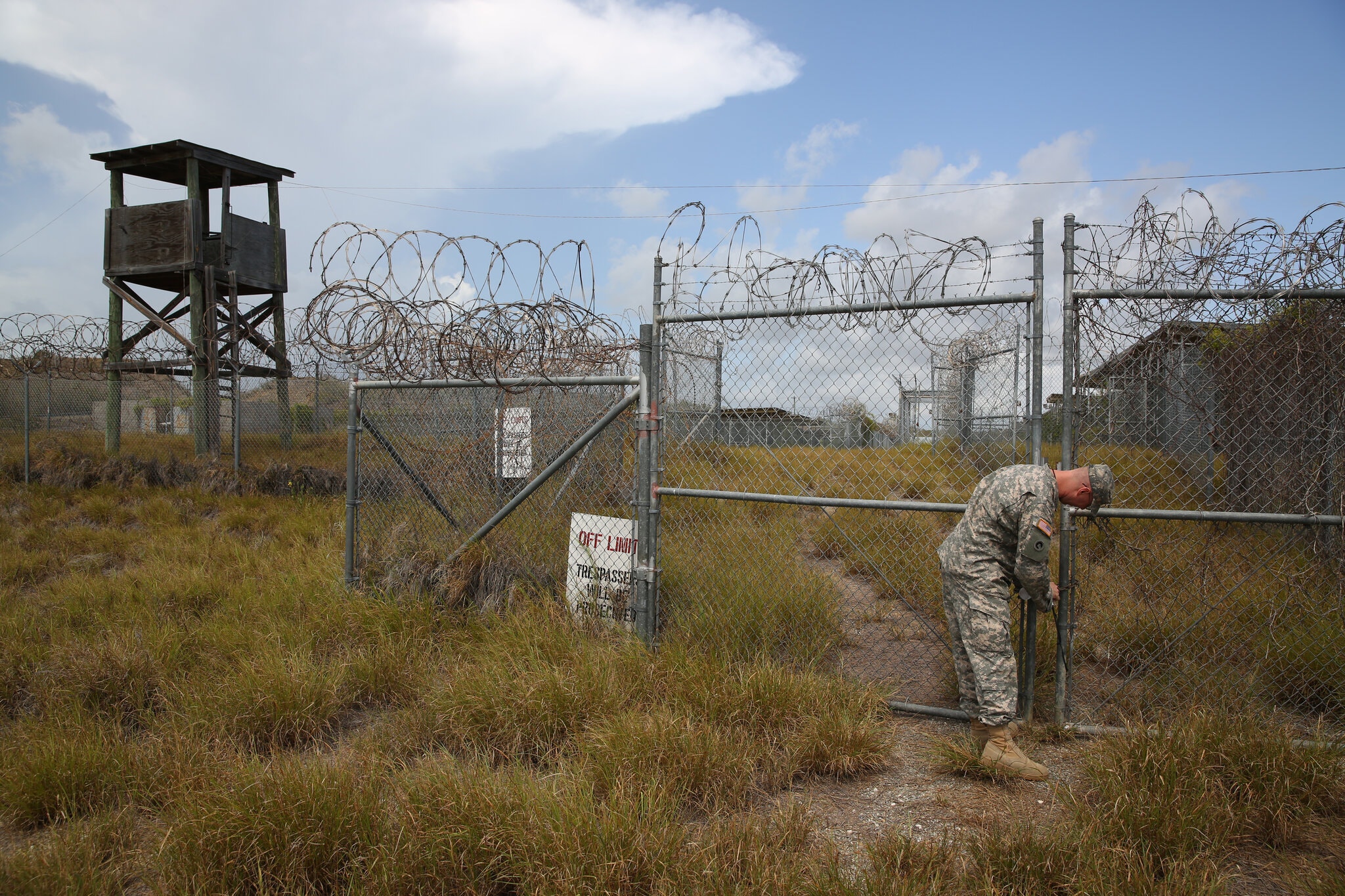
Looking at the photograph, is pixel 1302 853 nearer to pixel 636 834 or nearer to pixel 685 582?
pixel 636 834

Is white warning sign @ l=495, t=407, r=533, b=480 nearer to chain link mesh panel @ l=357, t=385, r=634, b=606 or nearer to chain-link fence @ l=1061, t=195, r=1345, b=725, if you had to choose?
chain link mesh panel @ l=357, t=385, r=634, b=606

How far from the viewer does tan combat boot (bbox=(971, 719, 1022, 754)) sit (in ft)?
12.3

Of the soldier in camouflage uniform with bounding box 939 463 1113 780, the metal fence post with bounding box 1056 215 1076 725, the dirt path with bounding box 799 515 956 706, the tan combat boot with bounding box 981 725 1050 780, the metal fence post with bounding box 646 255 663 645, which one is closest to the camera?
the tan combat boot with bounding box 981 725 1050 780

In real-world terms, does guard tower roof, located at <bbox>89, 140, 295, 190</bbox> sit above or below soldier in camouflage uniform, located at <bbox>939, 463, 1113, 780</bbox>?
above

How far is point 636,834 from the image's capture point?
9.11 ft

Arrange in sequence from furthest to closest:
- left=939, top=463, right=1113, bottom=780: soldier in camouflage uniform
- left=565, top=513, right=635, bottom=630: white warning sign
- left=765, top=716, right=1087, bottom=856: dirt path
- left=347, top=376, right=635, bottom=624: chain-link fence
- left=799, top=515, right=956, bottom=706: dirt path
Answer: left=347, top=376, right=635, bottom=624: chain-link fence < left=565, top=513, right=635, bottom=630: white warning sign < left=799, top=515, right=956, bottom=706: dirt path < left=939, top=463, right=1113, bottom=780: soldier in camouflage uniform < left=765, top=716, right=1087, bottom=856: dirt path

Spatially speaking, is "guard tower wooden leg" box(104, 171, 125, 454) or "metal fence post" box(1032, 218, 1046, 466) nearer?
"metal fence post" box(1032, 218, 1046, 466)

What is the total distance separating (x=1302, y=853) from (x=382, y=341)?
5.64 m

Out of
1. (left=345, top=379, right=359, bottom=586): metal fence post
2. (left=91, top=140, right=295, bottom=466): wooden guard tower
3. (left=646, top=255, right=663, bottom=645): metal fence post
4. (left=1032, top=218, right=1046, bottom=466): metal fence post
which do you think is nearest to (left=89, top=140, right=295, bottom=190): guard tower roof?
(left=91, top=140, right=295, bottom=466): wooden guard tower

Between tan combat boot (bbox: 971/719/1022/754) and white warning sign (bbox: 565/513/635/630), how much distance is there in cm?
209

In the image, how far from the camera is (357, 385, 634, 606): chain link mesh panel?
5.70 metres

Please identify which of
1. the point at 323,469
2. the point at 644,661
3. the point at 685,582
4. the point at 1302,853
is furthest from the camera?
the point at 323,469

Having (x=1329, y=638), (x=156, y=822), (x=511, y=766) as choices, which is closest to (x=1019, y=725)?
(x=1329, y=638)

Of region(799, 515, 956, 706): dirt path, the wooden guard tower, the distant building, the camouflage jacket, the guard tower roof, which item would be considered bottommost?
region(799, 515, 956, 706): dirt path
